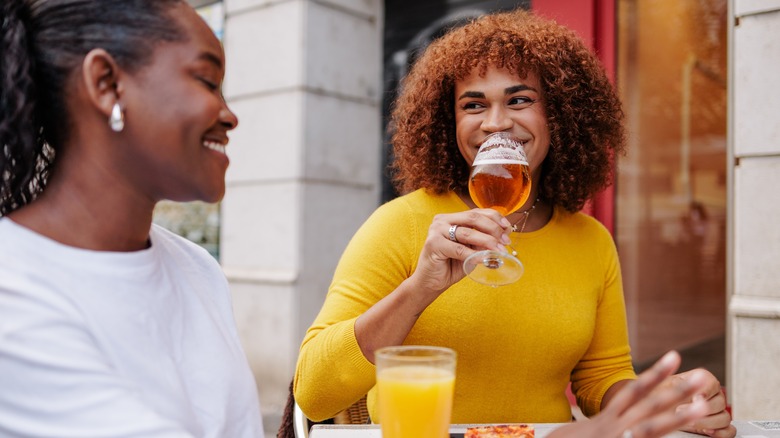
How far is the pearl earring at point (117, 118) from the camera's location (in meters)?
0.99

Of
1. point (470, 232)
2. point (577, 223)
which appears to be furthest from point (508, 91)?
point (470, 232)

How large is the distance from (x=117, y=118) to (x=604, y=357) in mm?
1541

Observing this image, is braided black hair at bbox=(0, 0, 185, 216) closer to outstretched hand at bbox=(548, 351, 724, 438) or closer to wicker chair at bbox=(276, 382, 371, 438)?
outstretched hand at bbox=(548, 351, 724, 438)

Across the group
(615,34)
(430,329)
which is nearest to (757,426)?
(430,329)

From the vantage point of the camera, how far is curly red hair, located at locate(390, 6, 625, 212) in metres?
1.96

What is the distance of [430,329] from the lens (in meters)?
1.85

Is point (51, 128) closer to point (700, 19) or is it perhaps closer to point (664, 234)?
point (700, 19)

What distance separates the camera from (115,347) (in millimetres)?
994

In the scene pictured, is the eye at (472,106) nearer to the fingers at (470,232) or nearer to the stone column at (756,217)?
the fingers at (470,232)

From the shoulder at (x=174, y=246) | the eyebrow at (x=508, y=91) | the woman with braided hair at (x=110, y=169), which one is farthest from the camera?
the eyebrow at (x=508, y=91)

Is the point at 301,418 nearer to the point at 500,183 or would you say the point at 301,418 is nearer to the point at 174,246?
the point at 174,246

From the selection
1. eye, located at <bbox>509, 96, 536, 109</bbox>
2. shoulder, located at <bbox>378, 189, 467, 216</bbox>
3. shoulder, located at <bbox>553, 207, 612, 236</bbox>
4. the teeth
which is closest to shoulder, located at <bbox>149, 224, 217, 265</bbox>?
the teeth

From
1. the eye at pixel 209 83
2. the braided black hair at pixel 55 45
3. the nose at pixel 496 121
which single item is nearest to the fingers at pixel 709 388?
the nose at pixel 496 121

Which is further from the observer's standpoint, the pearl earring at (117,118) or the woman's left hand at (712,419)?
the woman's left hand at (712,419)
